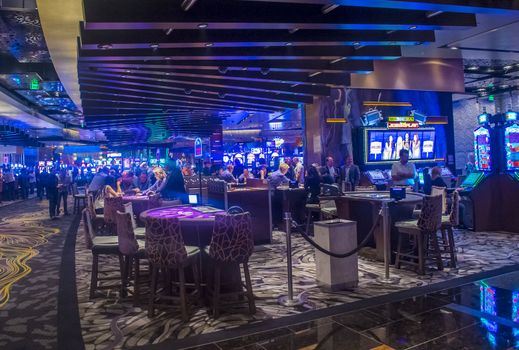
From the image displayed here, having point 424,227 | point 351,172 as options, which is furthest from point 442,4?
point 351,172

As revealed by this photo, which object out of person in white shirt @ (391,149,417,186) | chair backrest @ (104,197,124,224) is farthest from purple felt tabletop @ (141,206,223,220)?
person in white shirt @ (391,149,417,186)

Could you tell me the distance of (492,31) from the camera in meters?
8.24

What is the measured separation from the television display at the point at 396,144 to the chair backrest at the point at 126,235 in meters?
7.57

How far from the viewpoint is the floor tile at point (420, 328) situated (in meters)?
3.09

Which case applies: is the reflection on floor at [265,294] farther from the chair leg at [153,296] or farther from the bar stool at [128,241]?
the bar stool at [128,241]

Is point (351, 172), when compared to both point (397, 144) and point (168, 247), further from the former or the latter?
point (168, 247)

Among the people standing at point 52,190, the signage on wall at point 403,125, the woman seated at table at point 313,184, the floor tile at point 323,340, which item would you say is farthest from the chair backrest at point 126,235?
the people standing at point 52,190

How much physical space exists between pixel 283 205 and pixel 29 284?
4.59 m

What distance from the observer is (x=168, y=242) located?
11.9 feet

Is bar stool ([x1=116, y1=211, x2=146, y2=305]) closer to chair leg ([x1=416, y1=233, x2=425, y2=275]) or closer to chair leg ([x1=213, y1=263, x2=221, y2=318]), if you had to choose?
chair leg ([x1=213, y1=263, x2=221, y2=318])

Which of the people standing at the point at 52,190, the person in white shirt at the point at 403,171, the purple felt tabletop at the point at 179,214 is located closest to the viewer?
the purple felt tabletop at the point at 179,214

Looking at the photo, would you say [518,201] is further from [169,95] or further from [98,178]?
[98,178]

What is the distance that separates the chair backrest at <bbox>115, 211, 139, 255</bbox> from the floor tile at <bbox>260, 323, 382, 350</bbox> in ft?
5.40

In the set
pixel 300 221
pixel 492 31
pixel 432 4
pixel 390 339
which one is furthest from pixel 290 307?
pixel 492 31
